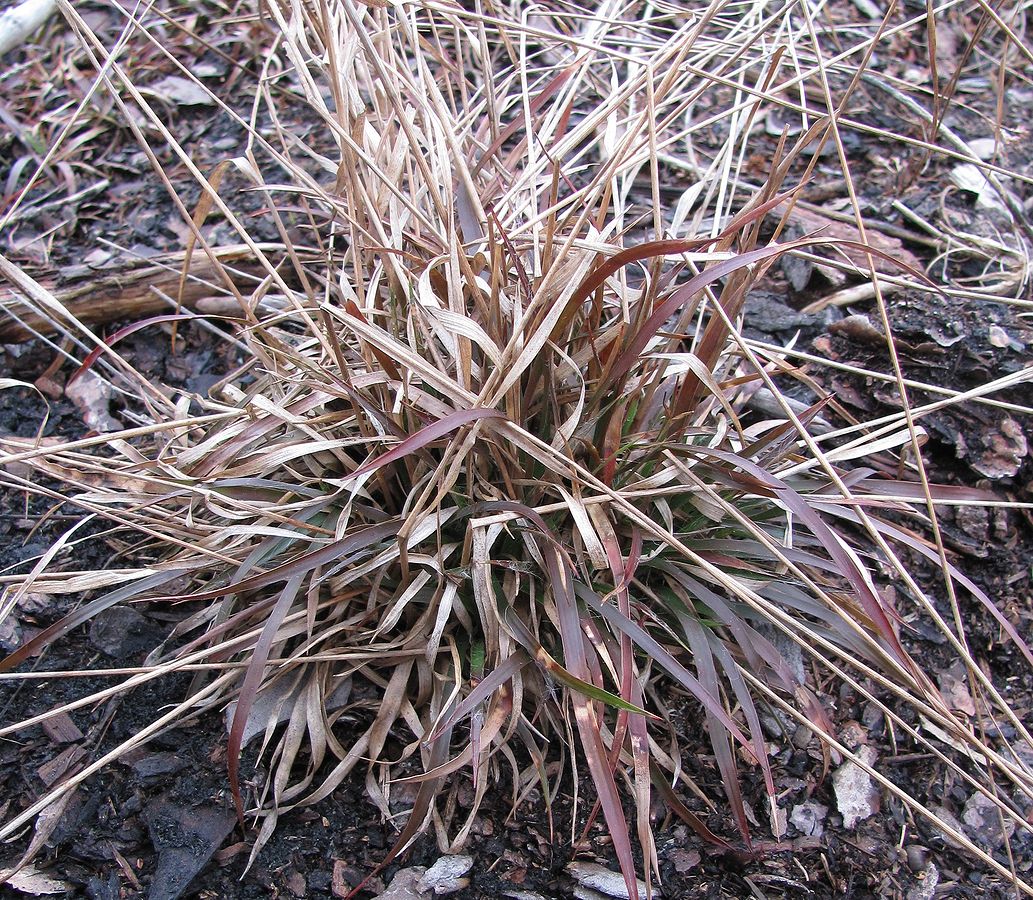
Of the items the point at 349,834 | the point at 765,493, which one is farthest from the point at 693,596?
the point at 349,834

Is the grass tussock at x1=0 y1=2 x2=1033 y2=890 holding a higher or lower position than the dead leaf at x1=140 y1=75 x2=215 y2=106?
lower

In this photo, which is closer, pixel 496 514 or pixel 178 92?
pixel 496 514

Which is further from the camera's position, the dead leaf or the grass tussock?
the dead leaf

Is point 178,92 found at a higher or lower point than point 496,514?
higher

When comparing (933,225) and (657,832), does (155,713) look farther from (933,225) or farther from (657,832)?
(933,225)

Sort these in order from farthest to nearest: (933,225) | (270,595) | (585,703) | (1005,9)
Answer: (1005,9) → (933,225) → (270,595) → (585,703)

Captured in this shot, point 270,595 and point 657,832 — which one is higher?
point 270,595

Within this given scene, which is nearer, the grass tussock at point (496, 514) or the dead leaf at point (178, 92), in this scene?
the grass tussock at point (496, 514)

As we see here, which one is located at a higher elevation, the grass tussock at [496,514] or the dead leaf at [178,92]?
the dead leaf at [178,92]
